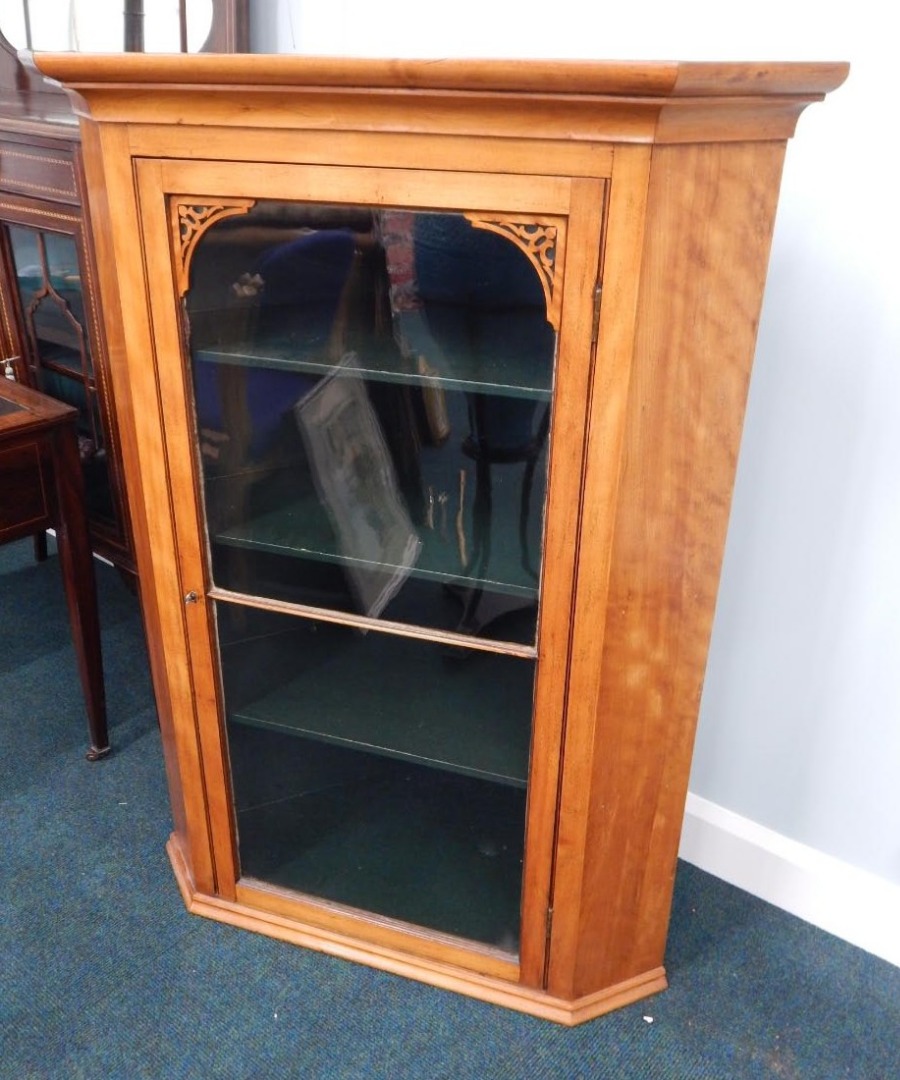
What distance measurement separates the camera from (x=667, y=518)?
1.05 m

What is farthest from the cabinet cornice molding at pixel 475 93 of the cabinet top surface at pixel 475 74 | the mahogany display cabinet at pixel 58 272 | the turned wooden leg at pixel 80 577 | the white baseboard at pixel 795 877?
the white baseboard at pixel 795 877

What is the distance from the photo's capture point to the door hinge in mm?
915

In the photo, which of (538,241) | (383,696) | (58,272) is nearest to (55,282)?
(58,272)

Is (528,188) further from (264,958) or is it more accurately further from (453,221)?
(264,958)

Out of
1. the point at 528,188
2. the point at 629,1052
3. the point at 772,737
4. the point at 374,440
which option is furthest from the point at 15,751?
the point at 528,188

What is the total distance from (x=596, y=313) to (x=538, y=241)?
9cm

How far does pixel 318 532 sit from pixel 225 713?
0.30 metres

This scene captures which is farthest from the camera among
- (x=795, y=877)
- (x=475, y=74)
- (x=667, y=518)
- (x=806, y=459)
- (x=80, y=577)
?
(x=80, y=577)

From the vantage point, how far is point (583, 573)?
1.05 metres

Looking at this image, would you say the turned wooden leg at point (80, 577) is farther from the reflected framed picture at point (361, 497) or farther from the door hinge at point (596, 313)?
the door hinge at point (596, 313)

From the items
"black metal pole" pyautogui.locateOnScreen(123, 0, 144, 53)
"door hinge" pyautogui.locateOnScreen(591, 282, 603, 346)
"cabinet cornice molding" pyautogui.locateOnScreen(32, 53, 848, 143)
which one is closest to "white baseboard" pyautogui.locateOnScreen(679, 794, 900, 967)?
"door hinge" pyautogui.locateOnScreen(591, 282, 603, 346)

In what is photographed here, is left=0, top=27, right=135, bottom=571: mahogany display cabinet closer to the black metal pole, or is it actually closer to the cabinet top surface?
the black metal pole

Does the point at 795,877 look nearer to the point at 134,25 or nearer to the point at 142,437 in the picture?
the point at 142,437

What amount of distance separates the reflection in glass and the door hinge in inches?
2.1
